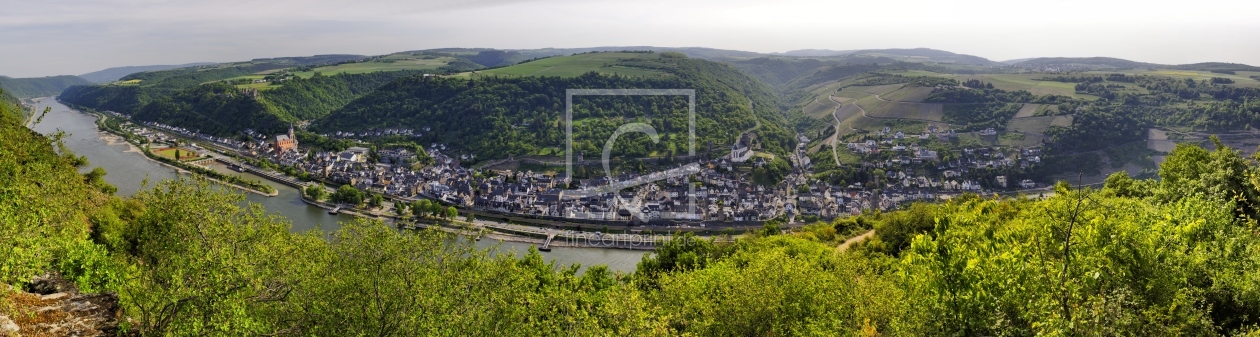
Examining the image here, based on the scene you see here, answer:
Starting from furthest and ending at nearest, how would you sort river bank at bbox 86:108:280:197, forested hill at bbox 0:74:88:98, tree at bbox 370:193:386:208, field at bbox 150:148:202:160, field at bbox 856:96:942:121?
forested hill at bbox 0:74:88:98
field at bbox 856:96:942:121
field at bbox 150:148:202:160
river bank at bbox 86:108:280:197
tree at bbox 370:193:386:208

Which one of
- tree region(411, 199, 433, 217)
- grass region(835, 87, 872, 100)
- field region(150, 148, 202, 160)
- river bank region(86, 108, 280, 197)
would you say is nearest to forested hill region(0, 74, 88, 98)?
river bank region(86, 108, 280, 197)

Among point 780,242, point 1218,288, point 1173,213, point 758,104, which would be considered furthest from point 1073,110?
point 1218,288

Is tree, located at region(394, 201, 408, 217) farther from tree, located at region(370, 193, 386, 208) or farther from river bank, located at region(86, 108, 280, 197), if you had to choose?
river bank, located at region(86, 108, 280, 197)

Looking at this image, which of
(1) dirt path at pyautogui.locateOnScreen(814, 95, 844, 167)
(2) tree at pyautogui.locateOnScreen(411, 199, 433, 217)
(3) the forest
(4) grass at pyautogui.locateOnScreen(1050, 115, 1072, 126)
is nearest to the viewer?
(3) the forest

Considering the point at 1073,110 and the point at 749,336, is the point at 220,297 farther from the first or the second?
the point at 1073,110

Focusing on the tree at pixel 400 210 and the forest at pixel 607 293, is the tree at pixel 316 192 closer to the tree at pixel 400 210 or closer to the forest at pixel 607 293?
the tree at pixel 400 210

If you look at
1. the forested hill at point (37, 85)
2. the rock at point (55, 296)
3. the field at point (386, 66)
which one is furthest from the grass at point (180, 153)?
the forested hill at point (37, 85)

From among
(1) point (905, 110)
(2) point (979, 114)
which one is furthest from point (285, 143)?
(2) point (979, 114)
